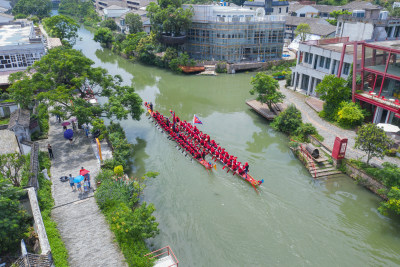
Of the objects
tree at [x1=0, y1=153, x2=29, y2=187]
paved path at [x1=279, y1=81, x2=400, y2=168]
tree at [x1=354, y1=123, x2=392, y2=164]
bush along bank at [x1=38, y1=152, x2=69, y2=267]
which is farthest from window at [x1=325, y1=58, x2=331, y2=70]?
tree at [x1=0, y1=153, x2=29, y2=187]

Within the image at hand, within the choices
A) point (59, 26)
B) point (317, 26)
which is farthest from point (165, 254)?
point (59, 26)

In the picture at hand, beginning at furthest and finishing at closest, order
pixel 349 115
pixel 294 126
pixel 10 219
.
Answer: pixel 294 126
pixel 349 115
pixel 10 219

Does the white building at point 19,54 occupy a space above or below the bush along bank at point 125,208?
above

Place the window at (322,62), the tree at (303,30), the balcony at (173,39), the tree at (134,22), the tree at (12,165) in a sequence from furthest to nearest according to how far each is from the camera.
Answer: the tree at (134,22) < the tree at (303,30) < the balcony at (173,39) < the window at (322,62) < the tree at (12,165)

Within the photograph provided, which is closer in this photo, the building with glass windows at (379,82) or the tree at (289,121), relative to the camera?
the building with glass windows at (379,82)

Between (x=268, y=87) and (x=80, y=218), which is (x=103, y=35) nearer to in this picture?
(x=268, y=87)

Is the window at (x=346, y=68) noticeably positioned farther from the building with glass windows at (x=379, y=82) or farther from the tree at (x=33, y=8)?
the tree at (x=33, y=8)

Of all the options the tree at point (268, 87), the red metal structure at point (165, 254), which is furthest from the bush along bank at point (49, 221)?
the tree at point (268, 87)

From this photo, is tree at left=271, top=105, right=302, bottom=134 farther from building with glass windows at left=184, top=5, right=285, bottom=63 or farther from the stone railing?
building with glass windows at left=184, top=5, right=285, bottom=63
